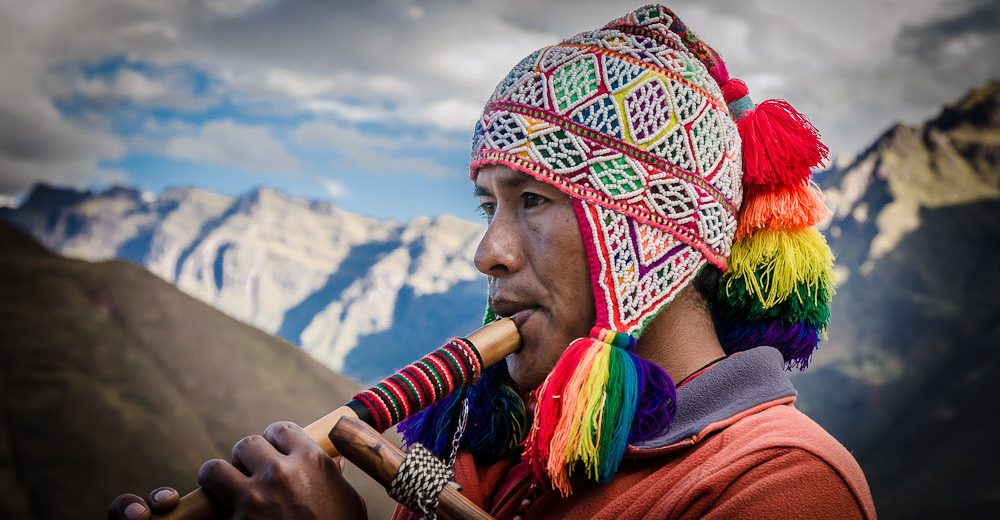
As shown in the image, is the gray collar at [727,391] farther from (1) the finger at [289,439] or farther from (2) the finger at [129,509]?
(2) the finger at [129,509]

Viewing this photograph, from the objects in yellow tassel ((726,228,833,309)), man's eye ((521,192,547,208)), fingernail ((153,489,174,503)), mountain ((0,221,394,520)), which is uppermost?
man's eye ((521,192,547,208))

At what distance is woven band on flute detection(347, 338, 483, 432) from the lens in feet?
5.94

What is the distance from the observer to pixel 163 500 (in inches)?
62.0

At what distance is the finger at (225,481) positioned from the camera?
1.58 meters

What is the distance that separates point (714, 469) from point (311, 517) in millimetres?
859

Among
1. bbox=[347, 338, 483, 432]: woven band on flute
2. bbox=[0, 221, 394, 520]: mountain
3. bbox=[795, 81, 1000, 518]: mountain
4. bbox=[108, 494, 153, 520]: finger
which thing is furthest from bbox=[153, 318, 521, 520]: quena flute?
bbox=[795, 81, 1000, 518]: mountain

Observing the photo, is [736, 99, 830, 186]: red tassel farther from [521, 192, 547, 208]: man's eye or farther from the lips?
the lips

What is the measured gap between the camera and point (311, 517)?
5.30 feet

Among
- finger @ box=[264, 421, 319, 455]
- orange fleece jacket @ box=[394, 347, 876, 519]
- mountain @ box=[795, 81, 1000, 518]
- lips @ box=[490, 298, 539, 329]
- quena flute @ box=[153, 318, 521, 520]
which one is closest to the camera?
orange fleece jacket @ box=[394, 347, 876, 519]

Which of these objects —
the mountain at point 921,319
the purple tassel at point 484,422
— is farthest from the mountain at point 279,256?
the purple tassel at point 484,422

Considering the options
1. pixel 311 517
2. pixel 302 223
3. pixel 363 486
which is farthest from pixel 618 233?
pixel 302 223

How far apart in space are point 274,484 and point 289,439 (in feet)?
0.33

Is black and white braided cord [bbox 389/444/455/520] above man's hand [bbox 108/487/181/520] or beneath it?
above

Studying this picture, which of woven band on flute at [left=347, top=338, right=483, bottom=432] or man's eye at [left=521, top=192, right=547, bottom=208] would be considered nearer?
woven band on flute at [left=347, top=338, right=483, bottom=432]
